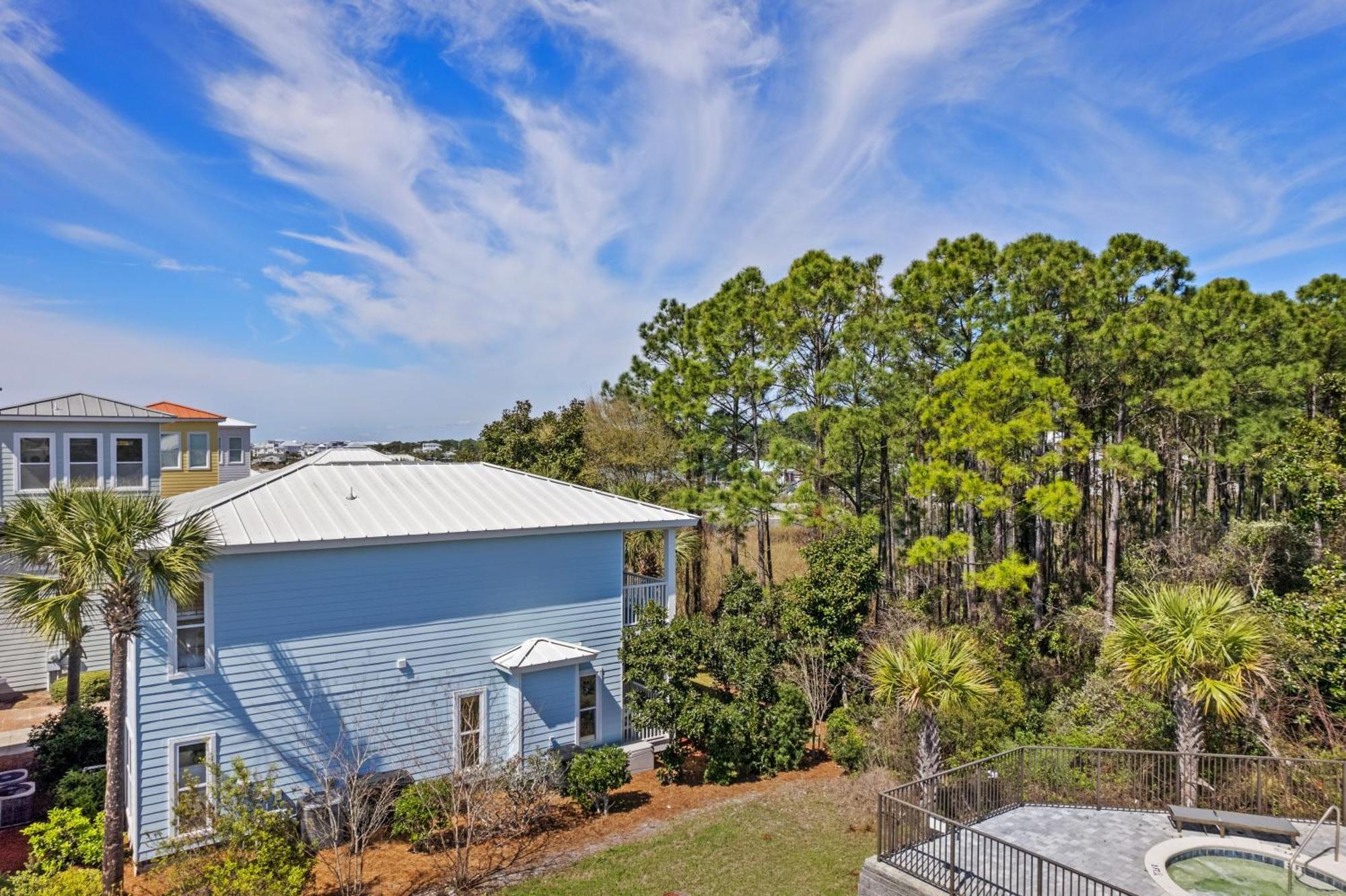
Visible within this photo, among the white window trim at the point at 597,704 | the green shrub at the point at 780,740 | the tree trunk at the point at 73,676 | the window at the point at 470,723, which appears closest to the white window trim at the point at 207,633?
the window at the point at 470,723

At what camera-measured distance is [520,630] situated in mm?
14258

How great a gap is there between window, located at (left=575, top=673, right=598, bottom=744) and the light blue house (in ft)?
0.13

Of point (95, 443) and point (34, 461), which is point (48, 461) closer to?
point (34, 461)

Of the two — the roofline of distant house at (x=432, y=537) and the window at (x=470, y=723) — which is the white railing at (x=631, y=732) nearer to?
the window at (x=470, y=723)

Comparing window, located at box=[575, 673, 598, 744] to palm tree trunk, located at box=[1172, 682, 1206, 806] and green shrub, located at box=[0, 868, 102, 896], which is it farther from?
palm tree trunk, located at box=[1172, 682, 1206, 806]

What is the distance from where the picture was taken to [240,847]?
9.56 m

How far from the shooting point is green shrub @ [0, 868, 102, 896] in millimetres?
7801

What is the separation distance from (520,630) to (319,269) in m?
14.8

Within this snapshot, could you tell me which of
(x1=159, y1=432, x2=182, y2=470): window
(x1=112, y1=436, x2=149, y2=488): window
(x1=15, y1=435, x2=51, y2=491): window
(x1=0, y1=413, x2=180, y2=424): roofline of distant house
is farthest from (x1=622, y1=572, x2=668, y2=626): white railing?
(x1=159, y1=432, x2=182, y2=470): window

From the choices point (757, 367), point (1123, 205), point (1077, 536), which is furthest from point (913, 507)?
point (1123, 205)

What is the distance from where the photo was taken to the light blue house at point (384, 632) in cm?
1120

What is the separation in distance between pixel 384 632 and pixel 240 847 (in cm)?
390

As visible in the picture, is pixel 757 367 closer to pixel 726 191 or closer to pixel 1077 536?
pixel 726 191

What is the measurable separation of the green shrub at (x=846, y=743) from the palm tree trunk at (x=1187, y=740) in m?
5.44
